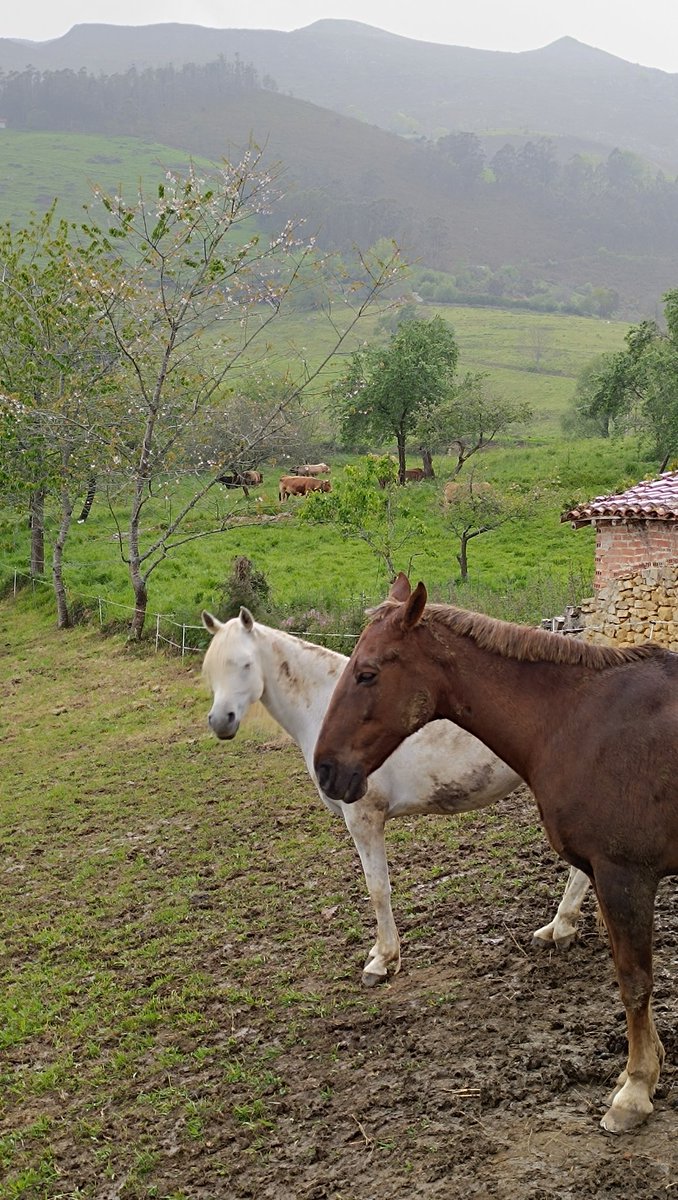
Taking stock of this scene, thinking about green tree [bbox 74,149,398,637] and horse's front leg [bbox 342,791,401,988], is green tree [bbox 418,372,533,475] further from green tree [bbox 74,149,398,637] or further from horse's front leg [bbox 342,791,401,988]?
horse's front leg [bbox 342,791,401,988]

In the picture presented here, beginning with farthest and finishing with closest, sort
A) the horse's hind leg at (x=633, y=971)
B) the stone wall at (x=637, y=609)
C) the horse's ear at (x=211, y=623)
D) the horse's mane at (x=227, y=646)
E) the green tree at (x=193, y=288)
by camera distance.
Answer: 1. the green tree at (x=193, y=288)
2. the stone wall at (x=637, y=609)
3. the horse's ear at (x=211, y=623)
4. the horse's mane at (x=227, y=646)
5. the horse's hind leg at (x=633, y=971)

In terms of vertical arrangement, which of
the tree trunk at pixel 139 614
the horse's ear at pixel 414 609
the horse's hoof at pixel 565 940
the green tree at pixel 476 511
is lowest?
the tree trunk at pixel 139 614

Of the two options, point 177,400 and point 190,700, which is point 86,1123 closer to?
point 190,700

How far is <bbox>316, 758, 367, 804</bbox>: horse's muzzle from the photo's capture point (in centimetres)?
425

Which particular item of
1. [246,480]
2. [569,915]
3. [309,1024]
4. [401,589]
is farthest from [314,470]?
[401,589]

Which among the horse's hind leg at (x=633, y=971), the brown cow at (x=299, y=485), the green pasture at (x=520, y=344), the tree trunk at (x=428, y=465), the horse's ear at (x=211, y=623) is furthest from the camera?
the green pasture at (x=520, y=344)

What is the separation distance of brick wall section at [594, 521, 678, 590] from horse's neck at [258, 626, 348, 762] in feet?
25.5

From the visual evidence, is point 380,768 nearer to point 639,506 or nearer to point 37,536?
point 639,506

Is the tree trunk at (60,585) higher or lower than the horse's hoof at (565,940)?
lower

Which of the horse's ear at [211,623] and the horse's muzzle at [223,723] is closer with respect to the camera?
the horse's muzzle at [223,723]

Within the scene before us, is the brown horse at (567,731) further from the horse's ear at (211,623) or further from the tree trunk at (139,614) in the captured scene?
the tree trunk at (139,614)

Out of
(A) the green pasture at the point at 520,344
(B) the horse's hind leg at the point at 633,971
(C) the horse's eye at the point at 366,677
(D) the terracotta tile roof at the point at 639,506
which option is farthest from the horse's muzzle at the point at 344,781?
(A) the green pasture at the point at 520,344

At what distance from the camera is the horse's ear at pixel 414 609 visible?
4086 mm

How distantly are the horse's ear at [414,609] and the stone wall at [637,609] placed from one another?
9644 mm
